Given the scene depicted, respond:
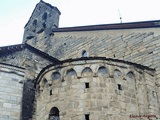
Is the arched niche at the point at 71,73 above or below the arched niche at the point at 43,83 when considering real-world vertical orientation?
above

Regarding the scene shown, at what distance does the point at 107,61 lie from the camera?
8.41 metres

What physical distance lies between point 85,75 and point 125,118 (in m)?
1.70

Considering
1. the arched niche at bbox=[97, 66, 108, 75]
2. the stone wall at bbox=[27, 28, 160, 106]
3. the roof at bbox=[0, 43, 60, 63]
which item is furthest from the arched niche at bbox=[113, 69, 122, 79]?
the roof at bbox=[0, 43, 60, 63]

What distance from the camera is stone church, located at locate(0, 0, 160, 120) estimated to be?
7.85 m

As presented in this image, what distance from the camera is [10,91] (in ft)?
31.0

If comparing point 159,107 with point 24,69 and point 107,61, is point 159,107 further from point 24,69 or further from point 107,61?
point 24,69

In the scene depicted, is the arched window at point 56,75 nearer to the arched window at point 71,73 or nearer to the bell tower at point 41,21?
the arched window at point 71,73

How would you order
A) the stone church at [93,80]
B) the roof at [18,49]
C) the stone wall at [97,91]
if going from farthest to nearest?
the roof at [18,49]
the stone church at [93,80]
the stone wall at [97,91]

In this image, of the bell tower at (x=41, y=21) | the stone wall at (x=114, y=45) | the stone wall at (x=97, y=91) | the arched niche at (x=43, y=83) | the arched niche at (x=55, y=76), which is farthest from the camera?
the bell tower at (x=41, y=21)

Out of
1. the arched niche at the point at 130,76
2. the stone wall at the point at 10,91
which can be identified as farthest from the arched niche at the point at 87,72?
the stone wall at the point at 10,91

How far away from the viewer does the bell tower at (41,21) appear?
15.5m

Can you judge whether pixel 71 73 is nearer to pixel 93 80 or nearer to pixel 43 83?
pixel 93 80

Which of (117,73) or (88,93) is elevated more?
(117,73)

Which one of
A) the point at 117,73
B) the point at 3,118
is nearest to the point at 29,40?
the point at 3,118
